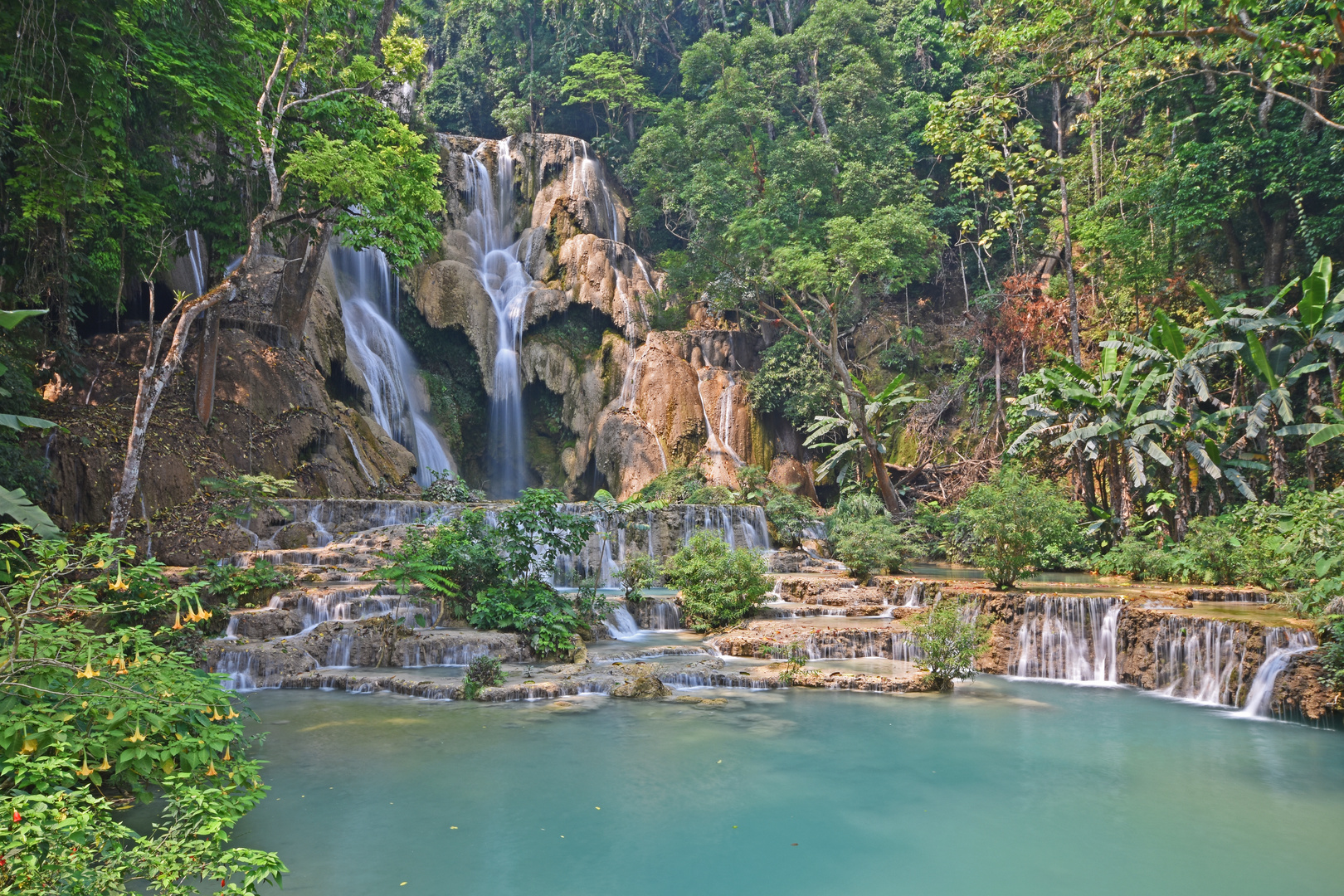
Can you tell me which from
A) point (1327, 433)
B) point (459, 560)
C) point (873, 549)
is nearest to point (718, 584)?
point (873, 549)

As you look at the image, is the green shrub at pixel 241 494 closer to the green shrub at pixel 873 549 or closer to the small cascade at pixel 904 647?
the green shrub at pixel 873 549

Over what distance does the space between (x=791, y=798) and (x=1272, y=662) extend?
5805mm

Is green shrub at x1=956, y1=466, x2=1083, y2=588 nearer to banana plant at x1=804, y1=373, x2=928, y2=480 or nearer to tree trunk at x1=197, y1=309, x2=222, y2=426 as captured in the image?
banana plant at x1=804, y1=373, x2=928, y2=480

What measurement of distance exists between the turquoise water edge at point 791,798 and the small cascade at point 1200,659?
0.42 meters

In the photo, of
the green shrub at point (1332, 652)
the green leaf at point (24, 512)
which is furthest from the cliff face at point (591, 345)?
the green leaf at point (24, 512)

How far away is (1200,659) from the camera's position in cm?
891

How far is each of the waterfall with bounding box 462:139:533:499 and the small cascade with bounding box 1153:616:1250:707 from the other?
61.6 feet

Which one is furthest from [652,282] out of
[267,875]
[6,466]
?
[267,875]

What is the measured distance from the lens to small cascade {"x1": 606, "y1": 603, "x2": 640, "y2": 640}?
12289mm

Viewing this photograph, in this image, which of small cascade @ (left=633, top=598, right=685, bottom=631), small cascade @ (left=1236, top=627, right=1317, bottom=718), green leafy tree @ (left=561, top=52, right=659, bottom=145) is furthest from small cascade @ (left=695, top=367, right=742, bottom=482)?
small cascade @ (left=1236, top=627, right=1317, bottom=718)

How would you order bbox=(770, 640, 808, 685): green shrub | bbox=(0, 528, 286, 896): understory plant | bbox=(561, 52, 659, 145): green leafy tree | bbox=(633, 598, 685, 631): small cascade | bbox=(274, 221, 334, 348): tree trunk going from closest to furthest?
bbox=(0, 528, 286, 896): understory plant < bbox=(770, 640, 808, 685): green shrub < bbox=(633, 598, 685, 631): small cascade < bbox=(274, 221, 334, 348): tree trunk < bbox=(561, 52, 659, 145): green leafy tree

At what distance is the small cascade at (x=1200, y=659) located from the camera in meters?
8.61

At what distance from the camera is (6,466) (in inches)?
389

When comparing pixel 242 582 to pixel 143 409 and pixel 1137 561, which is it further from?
pixel 1137 561
